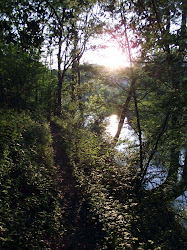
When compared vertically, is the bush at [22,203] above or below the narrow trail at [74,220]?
above

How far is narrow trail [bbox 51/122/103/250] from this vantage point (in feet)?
12.5

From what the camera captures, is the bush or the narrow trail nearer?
the bush

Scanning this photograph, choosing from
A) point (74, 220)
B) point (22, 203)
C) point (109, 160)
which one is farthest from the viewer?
point (109, 160)

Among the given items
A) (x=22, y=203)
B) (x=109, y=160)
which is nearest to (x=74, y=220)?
(x=22, y=203)

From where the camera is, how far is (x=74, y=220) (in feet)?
14.6

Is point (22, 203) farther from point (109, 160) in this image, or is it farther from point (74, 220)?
point (109, 160)

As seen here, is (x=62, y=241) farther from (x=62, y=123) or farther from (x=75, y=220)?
(x=62, y=123)

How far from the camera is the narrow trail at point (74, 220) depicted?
381 centimetres

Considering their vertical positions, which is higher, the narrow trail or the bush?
the bush

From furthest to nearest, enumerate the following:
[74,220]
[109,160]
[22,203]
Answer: [109,160]
[74,220]
[22,203]

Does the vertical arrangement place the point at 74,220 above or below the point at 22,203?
below

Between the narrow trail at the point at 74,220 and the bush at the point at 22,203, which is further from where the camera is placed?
the narrow trail at the point at 74,220

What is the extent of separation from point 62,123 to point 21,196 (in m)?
8.05

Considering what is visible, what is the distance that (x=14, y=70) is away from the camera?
817cm
